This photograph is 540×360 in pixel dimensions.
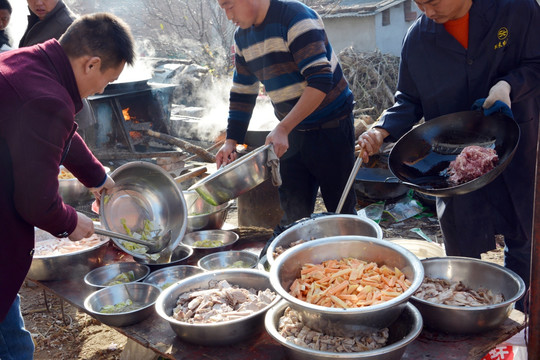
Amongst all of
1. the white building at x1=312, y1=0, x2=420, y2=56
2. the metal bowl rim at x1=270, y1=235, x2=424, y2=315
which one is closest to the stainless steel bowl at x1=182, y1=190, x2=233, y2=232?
the metal bowl rim at x1=270, y1=235, x2=424, y2=315

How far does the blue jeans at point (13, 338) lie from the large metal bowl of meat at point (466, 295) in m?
2.40

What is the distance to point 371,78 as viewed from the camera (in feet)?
42.3

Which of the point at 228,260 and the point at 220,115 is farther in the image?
the point at 220,115

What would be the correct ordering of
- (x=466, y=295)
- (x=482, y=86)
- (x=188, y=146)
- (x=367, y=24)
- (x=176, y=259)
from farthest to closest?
(x=367, y=24), (x=188, y=146), (x=176, y=259), (x=482, y=86), (x=466, y=295)

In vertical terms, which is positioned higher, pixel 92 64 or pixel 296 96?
pixel 92 64

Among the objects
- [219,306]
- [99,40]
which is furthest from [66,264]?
[99,40]

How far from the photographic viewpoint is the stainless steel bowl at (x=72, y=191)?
4887 millimetres

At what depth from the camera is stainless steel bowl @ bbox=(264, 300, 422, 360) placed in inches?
69.9

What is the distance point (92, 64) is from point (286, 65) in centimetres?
173

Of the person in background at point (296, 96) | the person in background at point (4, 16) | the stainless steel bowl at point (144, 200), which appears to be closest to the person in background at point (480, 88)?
the person in background at point (296, 96)

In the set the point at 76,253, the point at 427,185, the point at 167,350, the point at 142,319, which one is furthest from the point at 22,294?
the point at 427,185

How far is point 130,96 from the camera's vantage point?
343 inches

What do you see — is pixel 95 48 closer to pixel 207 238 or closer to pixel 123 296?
pixel 123 296

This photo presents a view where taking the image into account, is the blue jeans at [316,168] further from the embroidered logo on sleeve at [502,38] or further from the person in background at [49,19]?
the person in background at [49,19]
